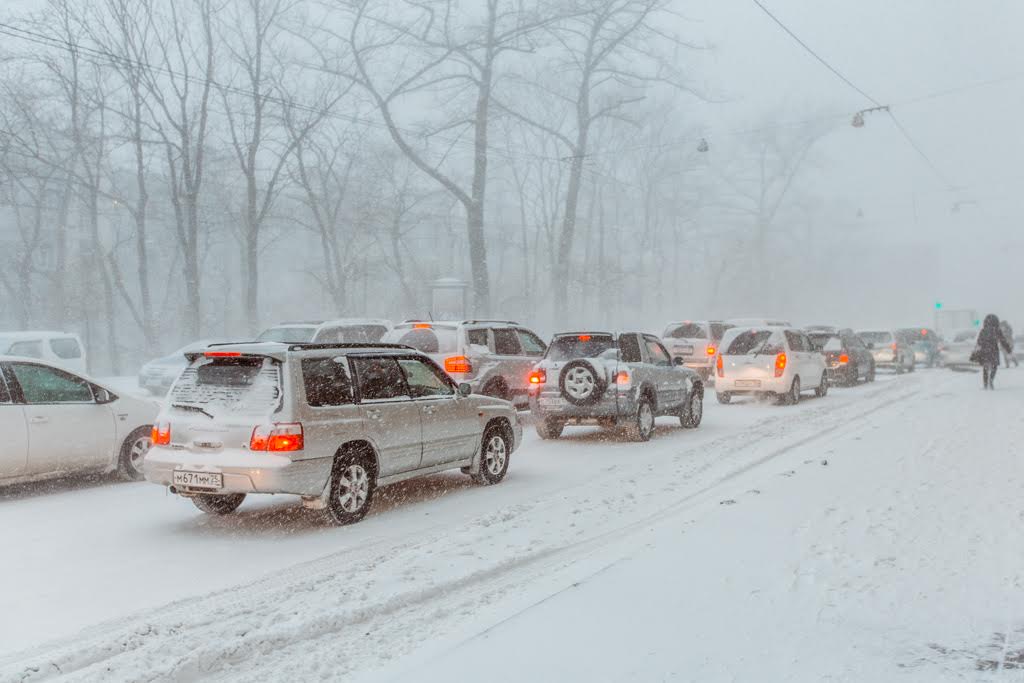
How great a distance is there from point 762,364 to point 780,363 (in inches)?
14.7

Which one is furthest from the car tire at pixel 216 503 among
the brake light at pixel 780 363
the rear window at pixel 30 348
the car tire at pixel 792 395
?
the car tire at pixel 792 395

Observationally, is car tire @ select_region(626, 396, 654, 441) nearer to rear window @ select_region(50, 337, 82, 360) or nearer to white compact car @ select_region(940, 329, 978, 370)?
rear window @ select_region(50, 337, 82, 360)

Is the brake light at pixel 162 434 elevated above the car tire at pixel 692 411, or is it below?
above

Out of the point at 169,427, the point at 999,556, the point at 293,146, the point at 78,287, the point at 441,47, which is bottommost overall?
the point at 999,556

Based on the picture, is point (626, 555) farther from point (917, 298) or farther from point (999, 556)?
point (917, 298)

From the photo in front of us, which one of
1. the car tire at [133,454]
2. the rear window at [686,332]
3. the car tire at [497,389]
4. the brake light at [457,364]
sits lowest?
the car tire at [133,454]

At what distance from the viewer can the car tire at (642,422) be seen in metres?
13.2

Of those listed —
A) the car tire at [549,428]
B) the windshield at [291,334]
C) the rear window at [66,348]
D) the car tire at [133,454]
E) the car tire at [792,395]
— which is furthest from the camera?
the rear window at [66,348]

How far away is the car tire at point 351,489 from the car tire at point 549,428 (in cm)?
573

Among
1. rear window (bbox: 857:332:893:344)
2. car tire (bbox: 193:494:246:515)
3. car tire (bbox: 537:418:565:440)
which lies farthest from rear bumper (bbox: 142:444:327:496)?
rear window (bbox: 857:332:893:344)

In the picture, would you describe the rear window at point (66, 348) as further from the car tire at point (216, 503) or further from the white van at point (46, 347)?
the car tire at point (216, 503)

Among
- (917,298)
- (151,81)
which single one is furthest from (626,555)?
(917,298)

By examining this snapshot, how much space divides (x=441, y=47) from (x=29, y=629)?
29049 millimetres

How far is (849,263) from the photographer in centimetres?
8231
